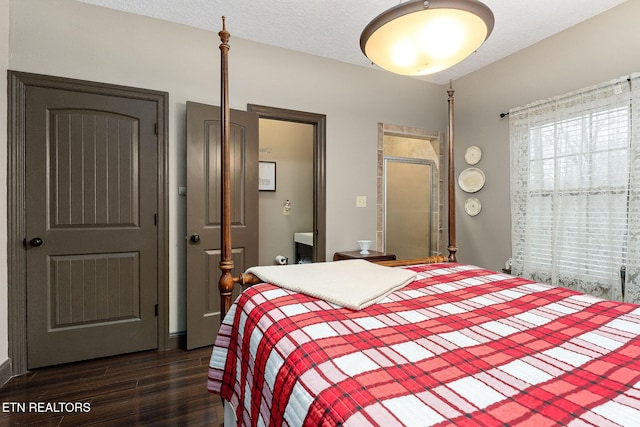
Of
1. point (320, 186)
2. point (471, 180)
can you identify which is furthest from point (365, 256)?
point (471, 180)

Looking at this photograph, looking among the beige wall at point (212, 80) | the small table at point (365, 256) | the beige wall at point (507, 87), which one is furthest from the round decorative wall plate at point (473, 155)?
the small table at point (365, 256)

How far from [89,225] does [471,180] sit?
3734 mm

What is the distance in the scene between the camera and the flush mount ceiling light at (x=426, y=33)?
129cm

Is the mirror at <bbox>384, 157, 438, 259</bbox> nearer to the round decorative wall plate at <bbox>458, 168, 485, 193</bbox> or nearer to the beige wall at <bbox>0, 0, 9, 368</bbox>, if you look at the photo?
the round decorative wall plate at <bbox>458, 168, 485, 193</bbox>

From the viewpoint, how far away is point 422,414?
1.88 feet

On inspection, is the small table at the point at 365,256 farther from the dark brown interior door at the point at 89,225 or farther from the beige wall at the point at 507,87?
the dark brown interior door at the point at 89,225

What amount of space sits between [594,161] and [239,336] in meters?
2.95

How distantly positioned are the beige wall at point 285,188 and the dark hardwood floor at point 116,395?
6.24ft

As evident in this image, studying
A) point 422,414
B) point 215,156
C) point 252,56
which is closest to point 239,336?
point 422,414

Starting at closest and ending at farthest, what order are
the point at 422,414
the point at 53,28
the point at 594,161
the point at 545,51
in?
the point at 422,414
the point at 53,28
the point at 594,161
the point at 545,51

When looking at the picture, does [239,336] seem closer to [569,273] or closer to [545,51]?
[569,273]

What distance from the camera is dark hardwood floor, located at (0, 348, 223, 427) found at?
174 centimetres

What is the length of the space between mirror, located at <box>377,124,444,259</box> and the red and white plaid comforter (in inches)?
94.9

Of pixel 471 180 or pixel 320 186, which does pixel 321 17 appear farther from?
pixel 471 180
